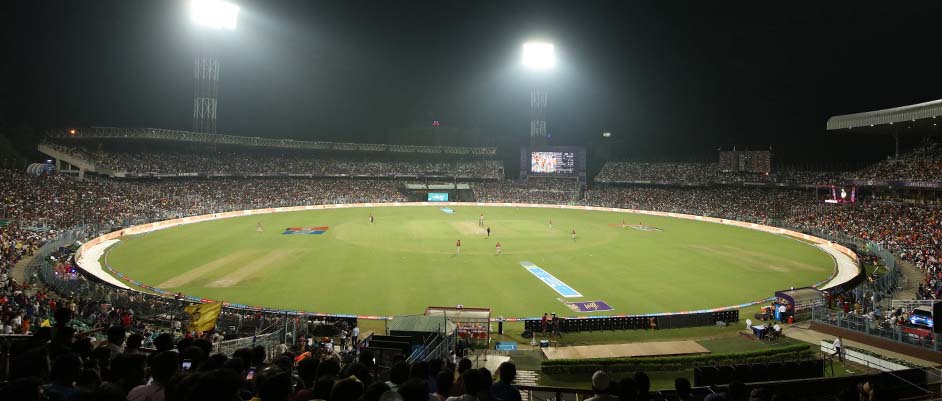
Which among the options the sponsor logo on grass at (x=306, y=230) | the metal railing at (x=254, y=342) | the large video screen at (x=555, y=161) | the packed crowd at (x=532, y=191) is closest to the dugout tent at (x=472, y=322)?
the metal railing at (x=254, y=342)

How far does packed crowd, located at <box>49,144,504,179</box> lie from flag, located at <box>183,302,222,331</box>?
6318 cm

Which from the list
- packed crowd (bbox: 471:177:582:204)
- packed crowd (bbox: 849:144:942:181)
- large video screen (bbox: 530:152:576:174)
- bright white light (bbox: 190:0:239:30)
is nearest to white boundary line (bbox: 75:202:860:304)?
packed crowd (bbox: 471:177:582:204)

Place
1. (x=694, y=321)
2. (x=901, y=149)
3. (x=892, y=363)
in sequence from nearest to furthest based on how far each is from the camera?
(x=892, y=363), (x=694, y=321), (x=901, y=149)

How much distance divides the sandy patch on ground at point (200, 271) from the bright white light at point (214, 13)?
37.7 m

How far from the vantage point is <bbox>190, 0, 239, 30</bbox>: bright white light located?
193 ft

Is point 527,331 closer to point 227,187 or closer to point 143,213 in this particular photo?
point 143,213

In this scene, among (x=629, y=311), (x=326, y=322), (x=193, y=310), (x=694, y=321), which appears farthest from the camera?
(x=629, y=311)

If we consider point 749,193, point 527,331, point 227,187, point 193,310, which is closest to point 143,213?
point 227,187

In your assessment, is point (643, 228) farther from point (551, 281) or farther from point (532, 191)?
point (532, 191)

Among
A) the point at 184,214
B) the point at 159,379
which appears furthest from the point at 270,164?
the point at 159,379

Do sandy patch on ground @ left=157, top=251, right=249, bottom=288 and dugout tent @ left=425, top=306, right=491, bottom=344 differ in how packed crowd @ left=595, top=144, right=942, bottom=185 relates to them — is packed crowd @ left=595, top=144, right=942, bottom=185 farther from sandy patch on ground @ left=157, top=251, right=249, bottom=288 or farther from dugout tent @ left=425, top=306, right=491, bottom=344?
sandy patch on ground @ left=157, top=251, right=249, bottom=288

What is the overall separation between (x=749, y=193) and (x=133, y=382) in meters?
85.1

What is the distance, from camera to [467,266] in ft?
110

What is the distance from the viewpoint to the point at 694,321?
2173cm
